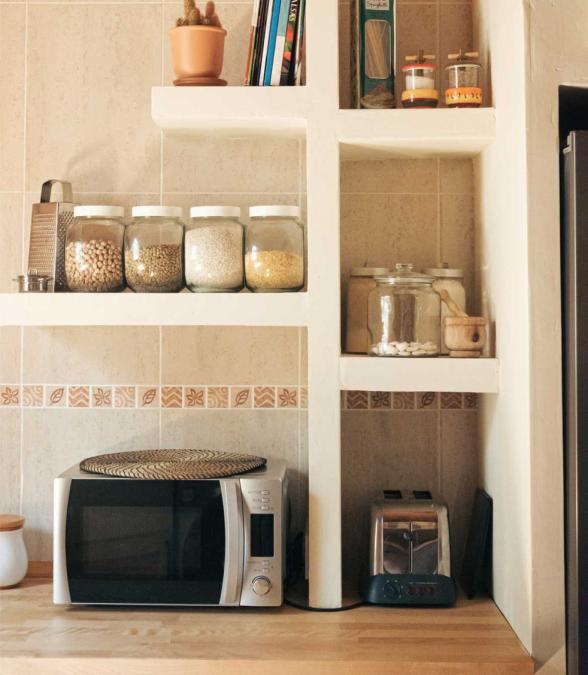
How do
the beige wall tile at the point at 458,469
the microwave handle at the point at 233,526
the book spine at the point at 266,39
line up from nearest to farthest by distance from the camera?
the microwave handle at the point at 233,526 < the book spine at the point at 266,39 < the beige wall tile at the point at 458,469

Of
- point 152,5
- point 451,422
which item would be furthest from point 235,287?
point 152,5

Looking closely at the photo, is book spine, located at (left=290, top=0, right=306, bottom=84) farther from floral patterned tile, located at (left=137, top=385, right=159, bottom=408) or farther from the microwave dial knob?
the microwave dial knob

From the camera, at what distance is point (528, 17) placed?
5.15 ft

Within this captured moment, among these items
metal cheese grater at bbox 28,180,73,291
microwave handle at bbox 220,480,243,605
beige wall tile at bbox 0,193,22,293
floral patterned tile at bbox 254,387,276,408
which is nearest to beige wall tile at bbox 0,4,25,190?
beige wall tile at bbox 0,193,22,293

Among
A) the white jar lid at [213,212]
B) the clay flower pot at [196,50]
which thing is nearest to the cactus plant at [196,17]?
the clay flower pot at [196,50]

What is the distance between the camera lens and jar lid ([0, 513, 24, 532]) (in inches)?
A: 74.9

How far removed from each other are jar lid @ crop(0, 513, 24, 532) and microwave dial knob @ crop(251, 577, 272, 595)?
22.5 inches

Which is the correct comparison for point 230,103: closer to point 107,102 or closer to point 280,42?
point 280,42

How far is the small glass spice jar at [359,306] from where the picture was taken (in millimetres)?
1933

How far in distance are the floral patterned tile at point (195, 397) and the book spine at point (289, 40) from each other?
0.75 metres

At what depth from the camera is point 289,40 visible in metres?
1.85

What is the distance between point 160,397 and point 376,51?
0.95m

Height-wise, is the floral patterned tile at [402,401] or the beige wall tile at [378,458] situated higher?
the floral patterned tile at [402,401]

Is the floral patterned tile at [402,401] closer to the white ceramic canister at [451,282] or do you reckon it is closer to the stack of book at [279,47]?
the white ceramic canister at [451,282]
